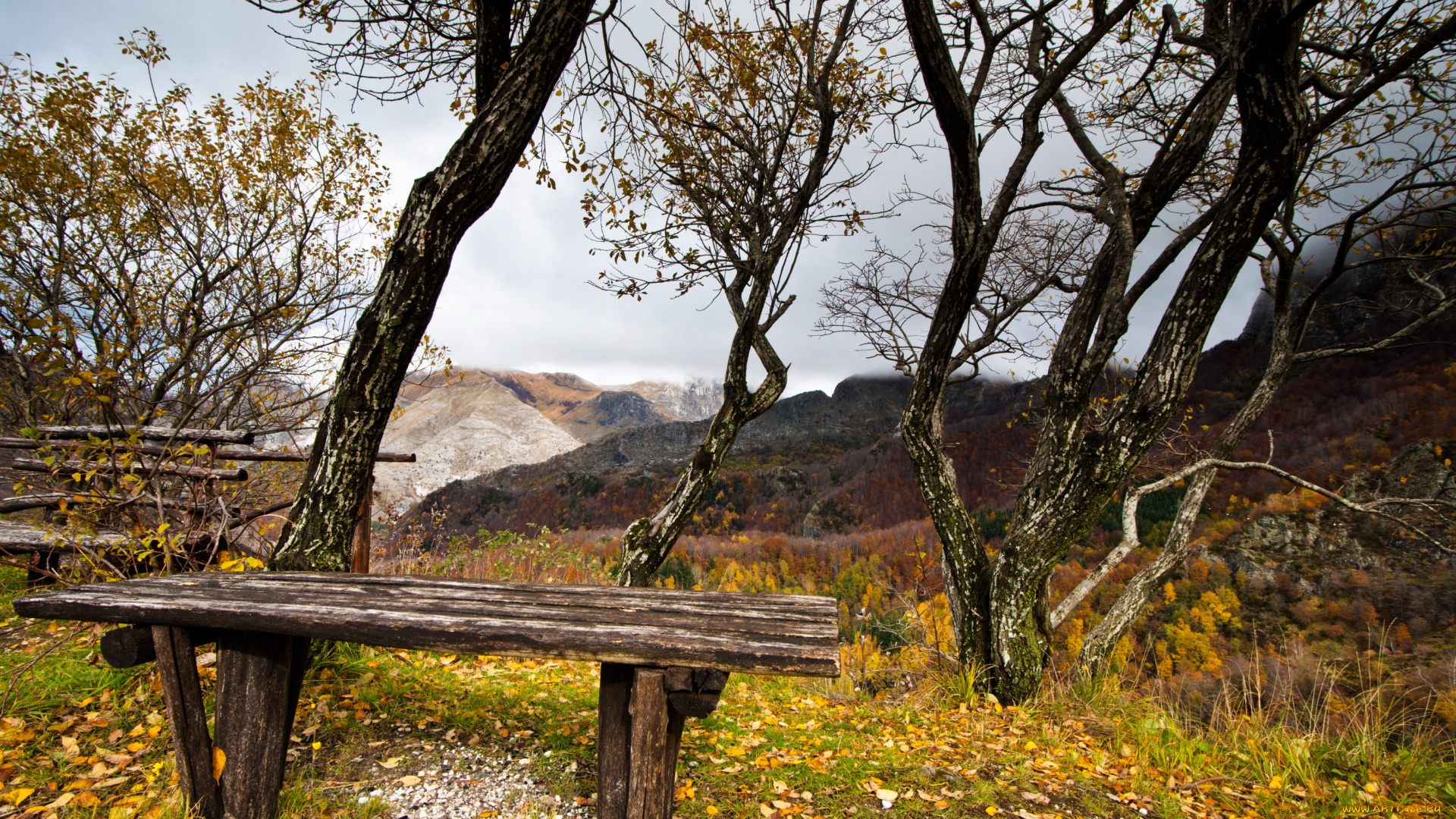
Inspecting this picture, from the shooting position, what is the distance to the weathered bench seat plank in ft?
4.84

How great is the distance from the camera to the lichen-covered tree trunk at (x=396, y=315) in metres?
2.66

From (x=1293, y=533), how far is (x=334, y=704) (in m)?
16.1

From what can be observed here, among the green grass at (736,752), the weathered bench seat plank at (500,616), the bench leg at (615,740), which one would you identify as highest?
the weathered bench seat plank at (500,616)

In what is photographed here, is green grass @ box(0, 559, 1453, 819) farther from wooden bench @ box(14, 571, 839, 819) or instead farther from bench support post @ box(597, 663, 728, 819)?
bench support post @ box(597, 663, 728, 819)

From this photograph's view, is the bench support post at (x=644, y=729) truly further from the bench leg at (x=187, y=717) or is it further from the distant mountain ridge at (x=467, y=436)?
the distant mountain ridge at (x=467, y=436)

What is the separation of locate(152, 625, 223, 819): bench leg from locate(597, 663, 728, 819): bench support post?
1.35 meters

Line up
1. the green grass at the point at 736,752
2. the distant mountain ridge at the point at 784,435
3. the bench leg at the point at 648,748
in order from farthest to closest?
the distant mountain ridge at the point at 784,435 → the green grass at the point at 736,752 → the bench leg at the point at 648,748

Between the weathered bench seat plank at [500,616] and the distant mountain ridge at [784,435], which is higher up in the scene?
the distant mountain ridge at [784,435]

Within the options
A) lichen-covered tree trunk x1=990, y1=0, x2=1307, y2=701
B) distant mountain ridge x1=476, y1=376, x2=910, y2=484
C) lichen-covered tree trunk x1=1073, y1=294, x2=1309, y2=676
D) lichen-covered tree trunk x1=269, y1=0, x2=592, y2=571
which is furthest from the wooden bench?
distant mountain ridge x1=476, y1=376, x2=910, y2=484

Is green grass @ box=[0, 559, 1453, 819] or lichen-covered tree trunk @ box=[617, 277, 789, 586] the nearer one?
green grass @ box=[0, 559, 1453, 819]

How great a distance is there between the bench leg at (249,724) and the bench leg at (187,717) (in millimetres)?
44

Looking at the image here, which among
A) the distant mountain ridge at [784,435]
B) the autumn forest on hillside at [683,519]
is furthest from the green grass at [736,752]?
the distant mountain ridge at [784,435]

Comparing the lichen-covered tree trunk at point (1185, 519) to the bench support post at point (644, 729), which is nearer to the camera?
the bench support post at point (644, 729)

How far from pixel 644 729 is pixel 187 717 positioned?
1577mm
